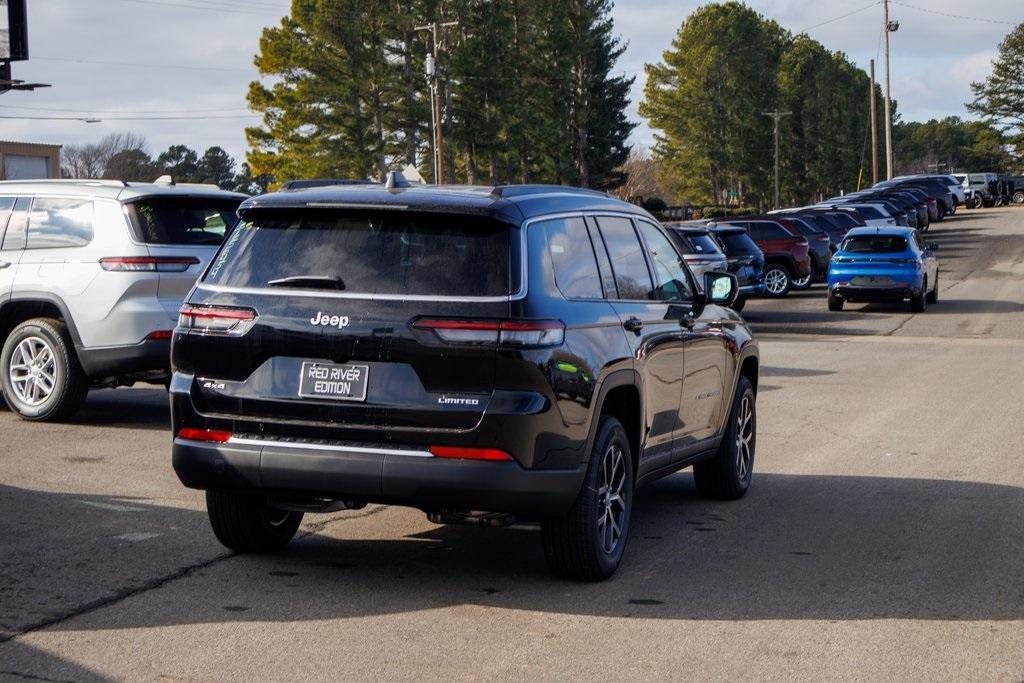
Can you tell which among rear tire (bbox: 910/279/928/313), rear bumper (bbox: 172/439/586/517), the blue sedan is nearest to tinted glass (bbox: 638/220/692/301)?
rear bumper (bbox: 172/439/586/517)

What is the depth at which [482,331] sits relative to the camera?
6.14m

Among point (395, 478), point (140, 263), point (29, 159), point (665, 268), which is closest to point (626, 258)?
point (665, 268)

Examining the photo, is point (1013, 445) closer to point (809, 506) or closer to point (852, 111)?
point (809, 506)

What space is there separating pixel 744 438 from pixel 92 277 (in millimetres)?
5202

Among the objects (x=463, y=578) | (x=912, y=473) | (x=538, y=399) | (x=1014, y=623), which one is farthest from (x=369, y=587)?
(x=912, y=473)

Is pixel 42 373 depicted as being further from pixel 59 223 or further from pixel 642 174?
pixel 642 174

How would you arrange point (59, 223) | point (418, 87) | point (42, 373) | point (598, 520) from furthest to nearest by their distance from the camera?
point (418, 87), point (42, 373), point (59, 223), point (598, 520)

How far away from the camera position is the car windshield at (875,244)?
93.8 ft

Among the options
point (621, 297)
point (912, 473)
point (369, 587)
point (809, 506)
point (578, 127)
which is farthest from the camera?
point (578, 127)

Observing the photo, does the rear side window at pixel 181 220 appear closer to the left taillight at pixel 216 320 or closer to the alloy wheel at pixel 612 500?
the left taillight at pixel 216 320

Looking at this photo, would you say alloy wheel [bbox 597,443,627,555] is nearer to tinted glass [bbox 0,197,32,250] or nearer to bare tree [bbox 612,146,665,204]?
tinted glass [bbox 0,197,32,250]

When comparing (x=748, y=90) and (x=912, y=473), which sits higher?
(x=748, y=90)

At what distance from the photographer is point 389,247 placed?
6.42 metres

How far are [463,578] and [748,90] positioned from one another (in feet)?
343
